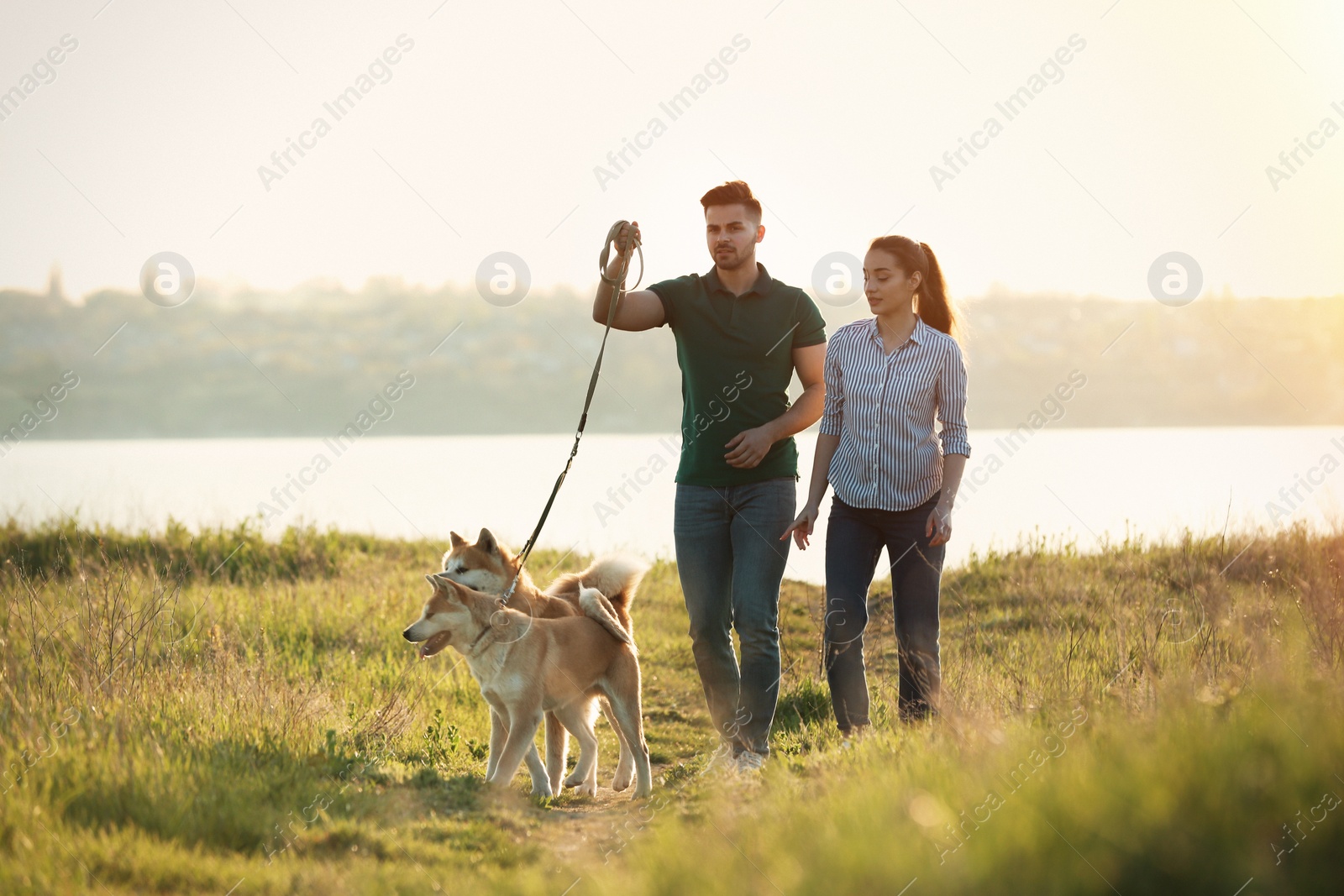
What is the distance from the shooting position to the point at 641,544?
14633 mm

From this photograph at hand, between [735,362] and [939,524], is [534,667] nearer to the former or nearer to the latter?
[735,362]

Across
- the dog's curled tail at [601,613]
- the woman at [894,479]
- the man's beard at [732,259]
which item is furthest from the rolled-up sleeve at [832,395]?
the dog's curled tail at [601,613]

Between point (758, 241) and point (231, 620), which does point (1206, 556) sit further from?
point (231, 620)

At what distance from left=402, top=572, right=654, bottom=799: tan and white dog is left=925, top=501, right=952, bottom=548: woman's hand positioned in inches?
79.0

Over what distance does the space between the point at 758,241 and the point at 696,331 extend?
684 mm

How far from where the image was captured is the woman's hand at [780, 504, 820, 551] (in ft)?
17.6

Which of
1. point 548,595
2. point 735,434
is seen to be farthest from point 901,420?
point 548,595

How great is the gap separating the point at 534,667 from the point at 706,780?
120 centimetres

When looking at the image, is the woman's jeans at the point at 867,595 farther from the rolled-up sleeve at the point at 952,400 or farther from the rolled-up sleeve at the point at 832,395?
the rolled-up sleeve at the point at 832,395

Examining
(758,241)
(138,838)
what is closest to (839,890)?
(138,838)

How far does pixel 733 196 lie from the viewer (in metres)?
5.71

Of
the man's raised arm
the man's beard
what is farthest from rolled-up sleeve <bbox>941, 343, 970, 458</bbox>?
the man's raised arm

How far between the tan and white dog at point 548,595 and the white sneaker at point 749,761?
33.7 inches

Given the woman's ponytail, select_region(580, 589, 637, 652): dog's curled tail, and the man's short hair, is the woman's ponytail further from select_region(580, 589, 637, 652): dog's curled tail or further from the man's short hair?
select_region(580, 589, 637, 652): dog's curled tail
